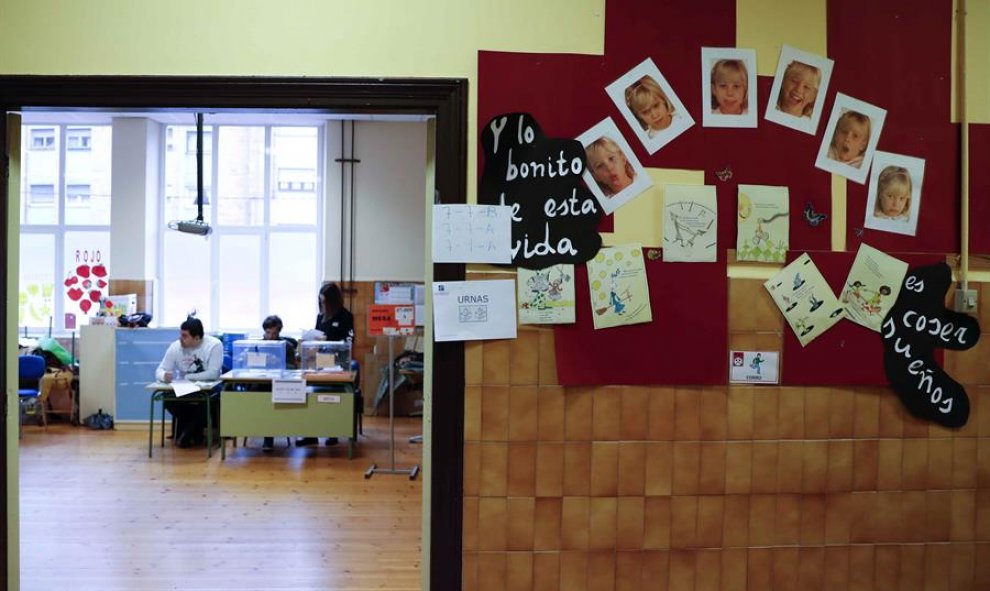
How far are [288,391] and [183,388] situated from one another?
1.02m

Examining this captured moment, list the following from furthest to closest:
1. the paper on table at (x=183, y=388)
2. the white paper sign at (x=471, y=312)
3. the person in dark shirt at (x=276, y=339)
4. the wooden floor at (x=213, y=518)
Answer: the person in dark shirt at (x=276, y=339) → the paper on table at (x=183, y=388) → the wooden floor at (x=213, y=518) → the white paper sign at (x=471, y=312)

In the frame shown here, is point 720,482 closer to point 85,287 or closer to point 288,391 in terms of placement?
point 288,391

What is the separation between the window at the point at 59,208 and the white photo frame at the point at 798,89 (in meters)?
8.69

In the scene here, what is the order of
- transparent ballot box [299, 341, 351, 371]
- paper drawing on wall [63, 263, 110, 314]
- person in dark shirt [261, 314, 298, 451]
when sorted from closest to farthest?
transparent ballot box [299, 341, 351, 371]
person in dark shirt [261, 314, 298, 451]
paper drawing on wall [63, 263, 110, 314]

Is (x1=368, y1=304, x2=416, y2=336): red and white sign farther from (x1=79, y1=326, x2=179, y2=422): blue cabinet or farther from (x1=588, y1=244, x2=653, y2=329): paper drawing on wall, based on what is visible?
(x1=588, y1=244, x2=653, y2=329): paper drawing on wall

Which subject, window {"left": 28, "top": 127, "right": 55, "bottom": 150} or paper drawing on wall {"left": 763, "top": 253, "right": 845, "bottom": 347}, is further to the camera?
window {"left": 28, "top": 127, "right": 55, "bottom": 150}

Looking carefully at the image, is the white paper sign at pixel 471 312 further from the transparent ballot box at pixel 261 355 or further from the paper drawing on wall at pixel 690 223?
the transparent ballot box at pixel 261 355

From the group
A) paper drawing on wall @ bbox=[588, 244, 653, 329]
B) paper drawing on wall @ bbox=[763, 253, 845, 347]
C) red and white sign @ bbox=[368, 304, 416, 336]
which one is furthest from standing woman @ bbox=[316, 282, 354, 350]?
paper drawing on wall @ bbox=[763, 253, 845, 347]

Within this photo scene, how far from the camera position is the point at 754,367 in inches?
103

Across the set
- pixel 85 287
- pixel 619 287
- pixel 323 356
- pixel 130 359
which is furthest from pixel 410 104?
pixel 85 287

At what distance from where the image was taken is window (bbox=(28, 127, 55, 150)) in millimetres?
9164

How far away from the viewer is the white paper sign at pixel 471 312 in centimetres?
252


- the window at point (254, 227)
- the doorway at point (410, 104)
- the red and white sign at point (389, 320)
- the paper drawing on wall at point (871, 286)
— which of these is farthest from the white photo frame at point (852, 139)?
the window at point (254, 227)

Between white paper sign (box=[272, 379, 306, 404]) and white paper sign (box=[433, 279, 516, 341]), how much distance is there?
163 inches
